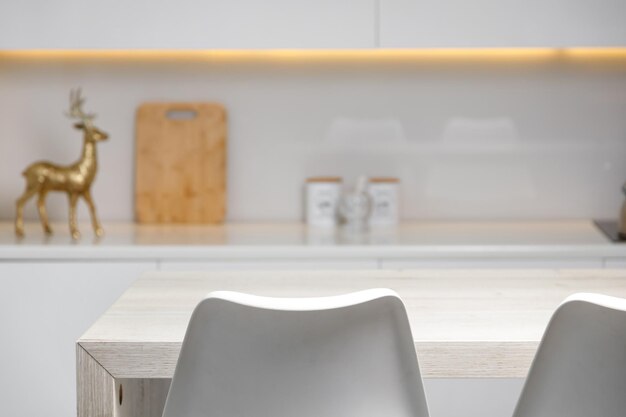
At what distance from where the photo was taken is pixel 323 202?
2.96 metres

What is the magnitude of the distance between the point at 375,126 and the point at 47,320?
53.5 inches

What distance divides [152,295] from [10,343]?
1.11 meters

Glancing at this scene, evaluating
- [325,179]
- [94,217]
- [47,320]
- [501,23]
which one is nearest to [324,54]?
[325,179]

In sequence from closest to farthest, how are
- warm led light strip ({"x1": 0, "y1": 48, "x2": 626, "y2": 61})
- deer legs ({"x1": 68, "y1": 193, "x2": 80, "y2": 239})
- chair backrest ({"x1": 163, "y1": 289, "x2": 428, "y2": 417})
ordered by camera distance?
chair backrest ({"x1": 163, "y1": 289, "x2": 428, "y2": 417}) → deer legs ({"x1": 68, "y1": 193, "x2": 80, "y2": 239}) → warm led light strip ({"x1": 0, "y1": 48, "x2": 626, "y2": 61})

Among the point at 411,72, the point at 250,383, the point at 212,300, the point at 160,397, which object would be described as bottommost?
the point at 160,397

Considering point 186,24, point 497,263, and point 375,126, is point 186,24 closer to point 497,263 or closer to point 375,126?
point 375,126

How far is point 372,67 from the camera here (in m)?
3.09

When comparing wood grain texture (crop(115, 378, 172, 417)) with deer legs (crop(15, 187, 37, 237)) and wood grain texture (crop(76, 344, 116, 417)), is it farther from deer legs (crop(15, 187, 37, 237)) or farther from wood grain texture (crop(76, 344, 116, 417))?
deer legs (crop(15, 187, 37, 237))

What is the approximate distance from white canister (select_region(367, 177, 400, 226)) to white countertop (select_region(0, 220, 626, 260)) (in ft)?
0.49

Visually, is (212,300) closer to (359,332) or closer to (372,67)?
(359,332)

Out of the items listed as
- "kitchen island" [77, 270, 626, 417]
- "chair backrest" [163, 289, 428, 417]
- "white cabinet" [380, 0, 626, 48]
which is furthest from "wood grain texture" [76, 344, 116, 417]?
"white cabinet" [380, 0, 626, 48]

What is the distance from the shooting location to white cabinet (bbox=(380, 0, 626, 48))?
2672mm

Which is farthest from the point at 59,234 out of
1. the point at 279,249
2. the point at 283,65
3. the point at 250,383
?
the point at 250,383

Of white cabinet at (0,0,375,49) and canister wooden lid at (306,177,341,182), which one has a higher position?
white cabinet at (0,0,375,49)
